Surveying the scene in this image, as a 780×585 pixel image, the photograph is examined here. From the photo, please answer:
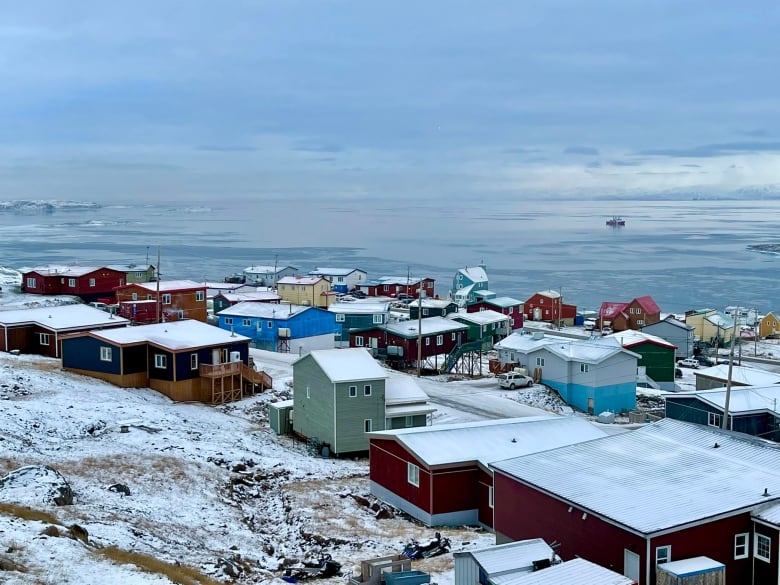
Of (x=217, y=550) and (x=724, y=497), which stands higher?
(x=724, y=497)

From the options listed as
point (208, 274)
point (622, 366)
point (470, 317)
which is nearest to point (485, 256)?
point (208, 274)

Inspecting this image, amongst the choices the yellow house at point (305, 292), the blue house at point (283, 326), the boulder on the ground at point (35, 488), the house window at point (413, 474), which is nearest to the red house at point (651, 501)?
the house window at point (413, 474)

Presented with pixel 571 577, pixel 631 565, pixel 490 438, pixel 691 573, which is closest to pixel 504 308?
pixel 490 438

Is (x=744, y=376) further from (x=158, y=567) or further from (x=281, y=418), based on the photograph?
(x=158, y=567)

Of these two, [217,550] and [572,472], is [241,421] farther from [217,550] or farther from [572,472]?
[572,472]

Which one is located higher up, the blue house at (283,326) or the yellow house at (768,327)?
the blue house at (283,326)

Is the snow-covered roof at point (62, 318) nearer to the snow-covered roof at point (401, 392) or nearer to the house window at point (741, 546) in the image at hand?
the snow-covered roof at point (401, 392)
